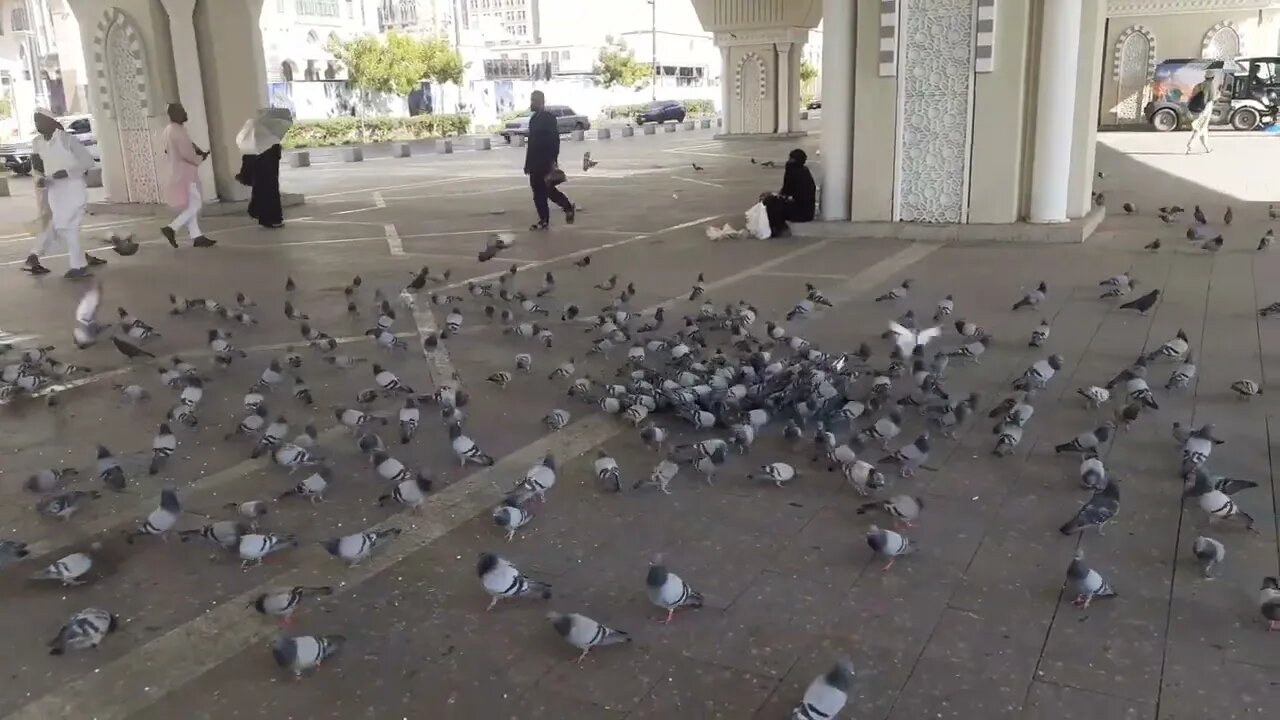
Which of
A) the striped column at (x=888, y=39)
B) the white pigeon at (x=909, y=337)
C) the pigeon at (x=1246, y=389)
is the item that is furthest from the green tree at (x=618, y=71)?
the pigeon at (x=1246, y=389)

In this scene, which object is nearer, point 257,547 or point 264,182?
point 257,547

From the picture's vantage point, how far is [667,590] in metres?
3.16

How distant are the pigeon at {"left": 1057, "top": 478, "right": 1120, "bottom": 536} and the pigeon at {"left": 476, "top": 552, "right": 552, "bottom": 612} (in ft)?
6.60

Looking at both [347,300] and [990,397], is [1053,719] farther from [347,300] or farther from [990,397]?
[347,300]

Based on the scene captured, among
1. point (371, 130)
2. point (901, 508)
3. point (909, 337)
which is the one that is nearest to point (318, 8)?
point (371, 130)

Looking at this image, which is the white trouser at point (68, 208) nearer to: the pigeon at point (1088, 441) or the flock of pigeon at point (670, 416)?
the flock of pigeon at point (670, 416)

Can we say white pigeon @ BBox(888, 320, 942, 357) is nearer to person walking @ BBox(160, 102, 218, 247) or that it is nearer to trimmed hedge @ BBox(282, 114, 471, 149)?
person walking @ BBox(160, 102, 218, 247)

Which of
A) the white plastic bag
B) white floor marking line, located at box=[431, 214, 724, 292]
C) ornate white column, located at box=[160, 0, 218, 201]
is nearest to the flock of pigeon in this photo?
white floor marking line, located at box=[431, 214, 724, 292]

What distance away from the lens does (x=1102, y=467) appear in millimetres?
4113

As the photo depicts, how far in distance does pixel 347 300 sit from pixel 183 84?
7918 millimetres

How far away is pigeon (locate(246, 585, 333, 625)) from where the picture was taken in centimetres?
325

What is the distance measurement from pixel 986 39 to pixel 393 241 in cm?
703

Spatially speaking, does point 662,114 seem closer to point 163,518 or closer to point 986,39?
point 986,39

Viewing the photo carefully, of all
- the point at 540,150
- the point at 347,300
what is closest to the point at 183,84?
the point at 540,150
